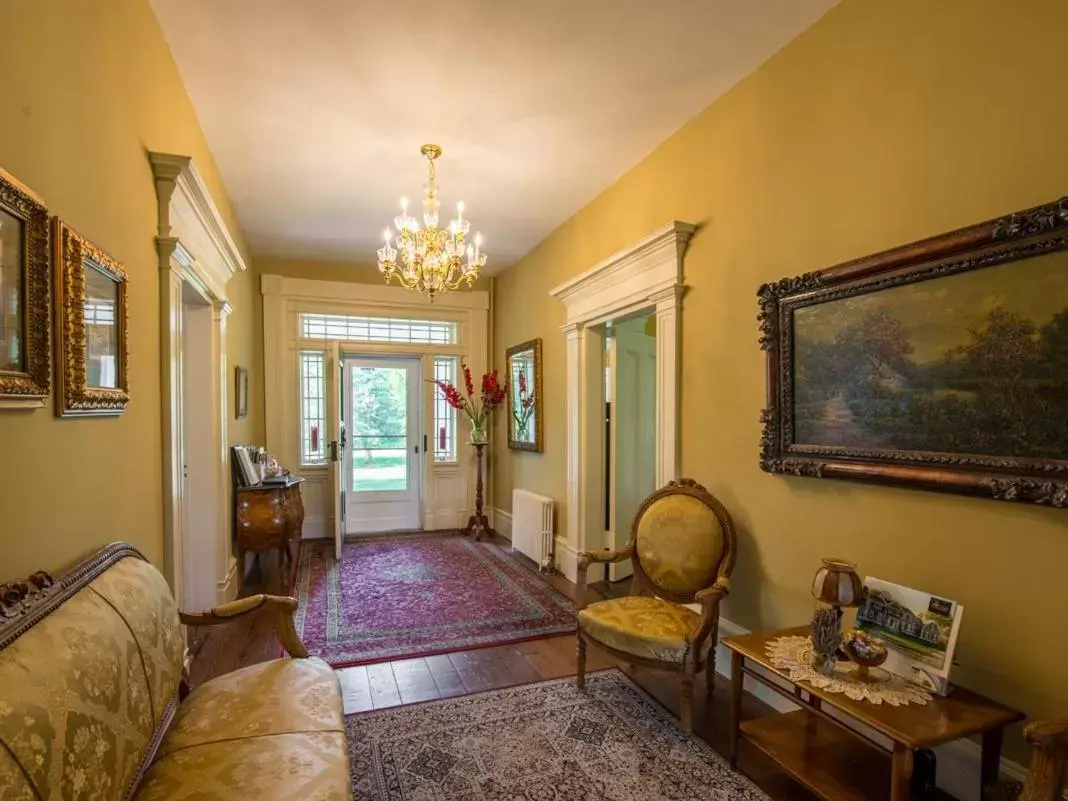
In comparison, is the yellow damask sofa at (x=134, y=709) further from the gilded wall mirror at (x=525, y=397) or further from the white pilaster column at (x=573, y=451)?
the gilded wall mirror at (x=525, y=397)

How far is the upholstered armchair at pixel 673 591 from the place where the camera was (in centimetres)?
237

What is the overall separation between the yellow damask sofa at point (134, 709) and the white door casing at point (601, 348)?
2.18 m

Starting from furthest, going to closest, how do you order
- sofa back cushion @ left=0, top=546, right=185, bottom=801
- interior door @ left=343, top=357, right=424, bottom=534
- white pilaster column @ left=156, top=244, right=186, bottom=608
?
1. interior door @ left=343, top=357, right=424, bottom=534
2. white pilaster column @ left=156, top=244, right=186, bottom=608
3. sofa back cushion @ left=0, top=546, right=185, bottom=801

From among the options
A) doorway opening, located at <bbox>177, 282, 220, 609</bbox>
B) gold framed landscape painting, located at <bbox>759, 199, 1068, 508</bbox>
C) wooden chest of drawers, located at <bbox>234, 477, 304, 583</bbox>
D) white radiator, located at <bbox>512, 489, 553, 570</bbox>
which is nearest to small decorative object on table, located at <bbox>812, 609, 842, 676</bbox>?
gold framed landscape painting, located at <bbox>759, 199, 1068, 508</bbox>

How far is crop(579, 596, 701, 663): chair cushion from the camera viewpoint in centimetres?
237

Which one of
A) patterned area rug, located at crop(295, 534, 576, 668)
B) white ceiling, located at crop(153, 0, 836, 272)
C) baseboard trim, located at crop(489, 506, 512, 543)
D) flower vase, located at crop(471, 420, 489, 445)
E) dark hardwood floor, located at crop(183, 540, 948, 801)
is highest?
white ceiling, located at crop(153, 0, 836, 272)

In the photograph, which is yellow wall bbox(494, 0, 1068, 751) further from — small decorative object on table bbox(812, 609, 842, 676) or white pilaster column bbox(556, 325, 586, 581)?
white pilaster column bbox(556, 325, 586, 581)

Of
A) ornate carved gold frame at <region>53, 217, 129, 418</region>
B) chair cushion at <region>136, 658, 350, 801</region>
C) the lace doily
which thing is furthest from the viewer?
the lace doily

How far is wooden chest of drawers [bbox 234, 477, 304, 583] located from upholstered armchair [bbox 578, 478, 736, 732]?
8.01 ft

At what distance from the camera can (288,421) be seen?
5.76 metres

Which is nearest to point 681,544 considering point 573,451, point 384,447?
point 573,451

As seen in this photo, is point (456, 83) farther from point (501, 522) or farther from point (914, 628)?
point (501, 522)

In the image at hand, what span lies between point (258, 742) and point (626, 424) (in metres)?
3.34

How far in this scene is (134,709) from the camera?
1387 mm
